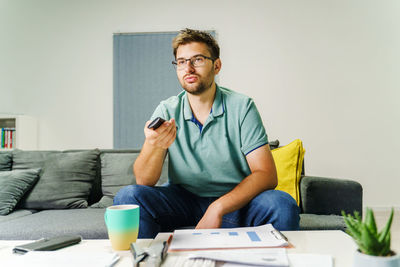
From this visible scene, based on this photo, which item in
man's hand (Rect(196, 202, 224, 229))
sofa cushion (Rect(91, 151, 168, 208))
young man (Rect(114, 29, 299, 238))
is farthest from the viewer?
sofa cushion (Rect(91, 151, 168, 208))

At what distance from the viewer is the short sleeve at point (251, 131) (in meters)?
1.27

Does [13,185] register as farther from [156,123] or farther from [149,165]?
[156,123]

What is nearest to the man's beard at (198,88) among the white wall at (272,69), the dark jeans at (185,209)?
the dark jeans at (185,209)

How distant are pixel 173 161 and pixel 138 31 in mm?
2652

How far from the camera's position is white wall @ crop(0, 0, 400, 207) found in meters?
3.47

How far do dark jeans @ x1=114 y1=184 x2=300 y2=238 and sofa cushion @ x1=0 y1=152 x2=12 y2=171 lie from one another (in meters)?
1.33

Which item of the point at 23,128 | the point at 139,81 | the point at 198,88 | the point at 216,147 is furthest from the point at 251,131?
the point at 23,128

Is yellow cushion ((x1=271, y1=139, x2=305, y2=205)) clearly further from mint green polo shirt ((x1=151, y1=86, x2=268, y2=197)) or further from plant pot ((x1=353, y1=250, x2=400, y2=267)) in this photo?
plant pot ((x1=353, y1=250, x2=400, y2=267))

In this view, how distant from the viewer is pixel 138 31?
3.62 m

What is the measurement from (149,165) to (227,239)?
61 cm

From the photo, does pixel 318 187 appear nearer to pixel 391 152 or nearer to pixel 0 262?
pixel 0 262

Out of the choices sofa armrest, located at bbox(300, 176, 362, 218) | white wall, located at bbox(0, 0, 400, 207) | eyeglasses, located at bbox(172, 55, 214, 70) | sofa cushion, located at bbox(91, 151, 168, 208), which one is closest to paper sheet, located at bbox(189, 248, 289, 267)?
eyeglasses, located at bbox(172, 55, 214, 70)

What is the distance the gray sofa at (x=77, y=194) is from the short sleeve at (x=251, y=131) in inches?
22.2

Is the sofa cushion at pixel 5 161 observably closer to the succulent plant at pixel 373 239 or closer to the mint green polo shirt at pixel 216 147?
the mint green polo shirt at pixel 216 147
